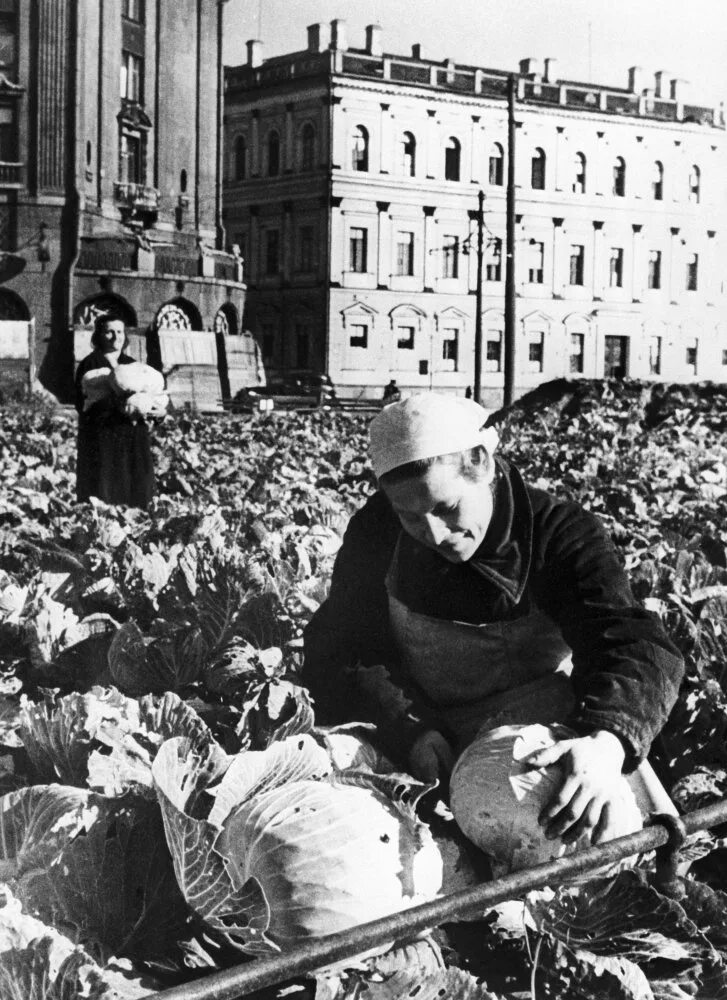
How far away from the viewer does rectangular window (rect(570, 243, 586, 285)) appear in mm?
59719

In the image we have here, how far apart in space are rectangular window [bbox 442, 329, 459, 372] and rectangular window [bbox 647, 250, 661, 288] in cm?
1114

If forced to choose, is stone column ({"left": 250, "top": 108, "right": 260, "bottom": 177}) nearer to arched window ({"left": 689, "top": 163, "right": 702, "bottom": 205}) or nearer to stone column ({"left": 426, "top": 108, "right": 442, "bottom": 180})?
stone column ({"left": 426, "top": 108, "right": 442, "bottom": 180})

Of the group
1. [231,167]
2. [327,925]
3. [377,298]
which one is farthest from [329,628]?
[231,167]

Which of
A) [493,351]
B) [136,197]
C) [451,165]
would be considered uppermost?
[451,165]

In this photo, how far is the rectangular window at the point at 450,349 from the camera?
56594 mm

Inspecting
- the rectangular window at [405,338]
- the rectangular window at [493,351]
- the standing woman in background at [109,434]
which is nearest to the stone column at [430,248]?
the rectangular window at [405,338]

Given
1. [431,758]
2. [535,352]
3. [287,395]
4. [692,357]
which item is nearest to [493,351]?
[535,352]

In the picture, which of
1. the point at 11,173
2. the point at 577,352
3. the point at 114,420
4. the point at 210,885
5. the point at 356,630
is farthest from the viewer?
the point at 577,352

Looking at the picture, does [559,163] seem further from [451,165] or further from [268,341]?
[268,341]

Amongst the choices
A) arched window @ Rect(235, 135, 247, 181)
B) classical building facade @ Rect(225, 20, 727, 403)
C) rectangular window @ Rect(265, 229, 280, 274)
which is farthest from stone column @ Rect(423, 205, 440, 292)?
arched window @ Rect(235, 135, 247, 181)

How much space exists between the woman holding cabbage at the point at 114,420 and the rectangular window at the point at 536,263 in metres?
52.6

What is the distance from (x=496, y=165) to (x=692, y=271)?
1192 centimetres

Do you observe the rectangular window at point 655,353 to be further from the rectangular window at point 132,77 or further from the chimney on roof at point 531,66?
the rectangular window at point 132,77

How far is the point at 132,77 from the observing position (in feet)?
133
